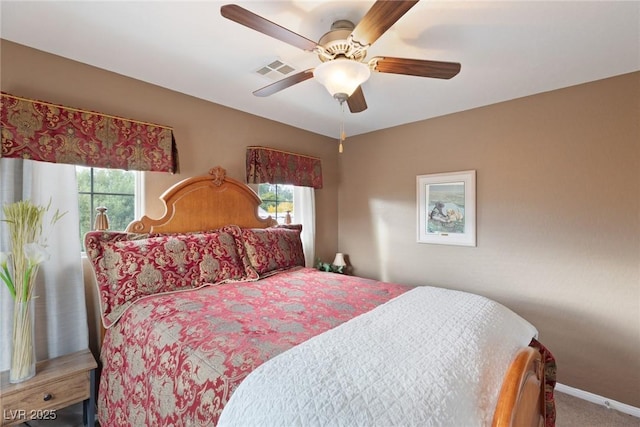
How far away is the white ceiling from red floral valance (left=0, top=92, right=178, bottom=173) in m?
0.42

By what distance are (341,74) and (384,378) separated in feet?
4.56

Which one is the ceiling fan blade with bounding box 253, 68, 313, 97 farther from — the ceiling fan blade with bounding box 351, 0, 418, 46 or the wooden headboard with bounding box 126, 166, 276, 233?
the wooden headboard with bounding box 126, 166, 276, 233

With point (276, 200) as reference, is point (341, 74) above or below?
above

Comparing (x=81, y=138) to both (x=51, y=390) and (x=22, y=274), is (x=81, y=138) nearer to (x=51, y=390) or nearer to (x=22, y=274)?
(x=22, y=274)

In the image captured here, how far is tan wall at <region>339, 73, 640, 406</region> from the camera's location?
2.26m

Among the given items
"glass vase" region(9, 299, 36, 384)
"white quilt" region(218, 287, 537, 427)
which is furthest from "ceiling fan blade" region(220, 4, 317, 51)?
"glass vase" region(9, 299, 36, 384)

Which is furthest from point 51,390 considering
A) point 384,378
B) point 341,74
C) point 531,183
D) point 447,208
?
point 531,183

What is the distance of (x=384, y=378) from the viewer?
3.25 feet

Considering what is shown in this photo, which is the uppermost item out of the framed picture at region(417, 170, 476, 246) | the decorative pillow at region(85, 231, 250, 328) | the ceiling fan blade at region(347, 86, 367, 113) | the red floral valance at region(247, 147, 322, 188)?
the ceiling fan blade at region(347, 86, 367, 113)

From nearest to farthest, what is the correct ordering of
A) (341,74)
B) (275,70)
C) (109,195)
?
(341,74) < (275,70) < (109,195)

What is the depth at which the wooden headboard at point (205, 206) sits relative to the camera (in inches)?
94.7

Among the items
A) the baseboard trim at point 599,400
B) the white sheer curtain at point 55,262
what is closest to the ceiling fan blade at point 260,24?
the white sheer curtain at point 55,262

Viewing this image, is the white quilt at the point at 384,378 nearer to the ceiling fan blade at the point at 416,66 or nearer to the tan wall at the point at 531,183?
the ceiling fan blade at the point at 416,66

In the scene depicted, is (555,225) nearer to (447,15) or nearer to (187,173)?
(447,15)
